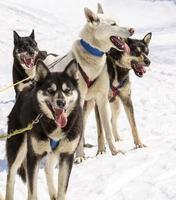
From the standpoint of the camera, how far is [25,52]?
739 cm

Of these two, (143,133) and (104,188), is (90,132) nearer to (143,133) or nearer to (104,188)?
(143,133)

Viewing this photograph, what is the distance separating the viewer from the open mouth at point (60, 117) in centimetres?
366

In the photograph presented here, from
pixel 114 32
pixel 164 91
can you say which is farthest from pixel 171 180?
pixel 164 91

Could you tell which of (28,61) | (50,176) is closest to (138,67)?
(28,61)

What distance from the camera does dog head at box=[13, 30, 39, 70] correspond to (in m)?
7.21

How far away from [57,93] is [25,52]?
3891 mm

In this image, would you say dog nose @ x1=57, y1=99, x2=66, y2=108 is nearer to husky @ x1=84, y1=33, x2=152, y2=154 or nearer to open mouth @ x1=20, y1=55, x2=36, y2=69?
husky @ x1=84, y1=33, x2=152, y2=154

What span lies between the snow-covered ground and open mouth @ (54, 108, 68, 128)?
828mm

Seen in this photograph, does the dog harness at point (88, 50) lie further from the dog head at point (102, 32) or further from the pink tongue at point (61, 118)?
the pink tongue at point (61, 118)

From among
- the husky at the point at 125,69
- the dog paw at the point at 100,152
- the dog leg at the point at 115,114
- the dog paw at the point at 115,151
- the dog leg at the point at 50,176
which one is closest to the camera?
the dog leg at the point at 50,176

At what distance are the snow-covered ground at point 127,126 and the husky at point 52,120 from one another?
592mm

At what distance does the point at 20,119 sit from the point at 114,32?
1.66 metres

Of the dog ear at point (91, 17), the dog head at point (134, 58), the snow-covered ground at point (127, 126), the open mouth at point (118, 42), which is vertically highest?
the dog ear at point (91, 17)

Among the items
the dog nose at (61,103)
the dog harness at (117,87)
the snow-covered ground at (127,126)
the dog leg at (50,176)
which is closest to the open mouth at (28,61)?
the snow-covered ground at (127,126)
